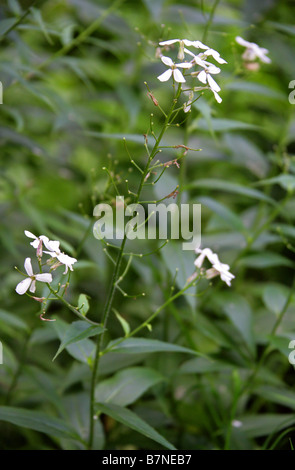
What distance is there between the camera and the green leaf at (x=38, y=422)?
1214 mm

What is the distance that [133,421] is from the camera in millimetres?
1139

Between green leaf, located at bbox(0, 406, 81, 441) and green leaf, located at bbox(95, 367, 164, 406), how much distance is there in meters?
0.14

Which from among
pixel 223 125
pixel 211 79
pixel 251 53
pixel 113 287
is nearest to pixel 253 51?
pixel 251 53

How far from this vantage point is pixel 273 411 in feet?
6.37

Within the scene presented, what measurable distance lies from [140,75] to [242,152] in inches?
23.1

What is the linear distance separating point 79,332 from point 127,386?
18.7 inches

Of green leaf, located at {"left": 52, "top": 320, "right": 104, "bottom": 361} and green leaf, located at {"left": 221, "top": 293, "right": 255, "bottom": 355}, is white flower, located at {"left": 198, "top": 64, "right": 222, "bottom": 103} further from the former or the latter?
green leaf, located at {"left": 221, "top": 293, "right": 255, "bottom": 355}

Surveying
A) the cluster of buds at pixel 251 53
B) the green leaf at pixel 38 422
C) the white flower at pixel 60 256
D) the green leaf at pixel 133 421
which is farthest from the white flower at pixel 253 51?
the green leaf at pixel 38 422

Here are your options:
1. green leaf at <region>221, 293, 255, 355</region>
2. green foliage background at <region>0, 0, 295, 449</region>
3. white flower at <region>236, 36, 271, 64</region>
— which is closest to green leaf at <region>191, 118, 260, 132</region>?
green foliage background at <region>0, 0, 295, 449</region>

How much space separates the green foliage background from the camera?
4.93 feet

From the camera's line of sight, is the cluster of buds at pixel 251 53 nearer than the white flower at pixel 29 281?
No

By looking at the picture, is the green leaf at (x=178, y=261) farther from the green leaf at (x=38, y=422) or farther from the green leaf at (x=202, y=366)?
the green leaf at (x=38, y=422)

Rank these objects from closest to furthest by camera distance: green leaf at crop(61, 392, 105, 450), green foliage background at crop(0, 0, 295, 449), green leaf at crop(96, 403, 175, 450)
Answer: green leaf at crop(96, 403, 175, 450)
green leaf at crop(61, 392, 105, 450)
green foliage background at crop(0, 0, 295, 449)

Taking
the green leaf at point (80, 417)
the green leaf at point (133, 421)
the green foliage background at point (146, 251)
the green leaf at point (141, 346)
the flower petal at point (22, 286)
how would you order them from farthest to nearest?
the green foliage background at point (146, 251), the green leaf at point (80, 417), the green leaf at point (141, 346), the green leaf at point (133, 421), the flower petal at point (22, 286)
